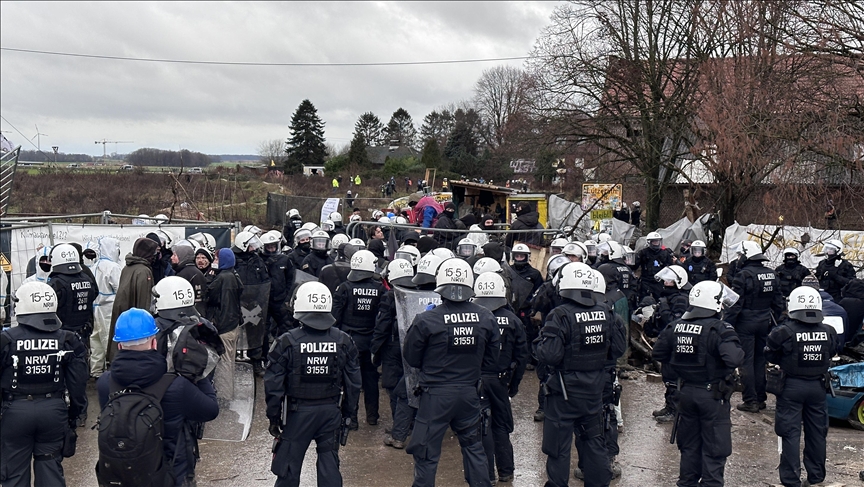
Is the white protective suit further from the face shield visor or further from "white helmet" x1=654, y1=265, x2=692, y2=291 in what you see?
"white helmet" x1=654, y1=265, x2=692, y2=291

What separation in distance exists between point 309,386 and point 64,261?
426cm

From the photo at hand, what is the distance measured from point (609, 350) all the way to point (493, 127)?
208 ft

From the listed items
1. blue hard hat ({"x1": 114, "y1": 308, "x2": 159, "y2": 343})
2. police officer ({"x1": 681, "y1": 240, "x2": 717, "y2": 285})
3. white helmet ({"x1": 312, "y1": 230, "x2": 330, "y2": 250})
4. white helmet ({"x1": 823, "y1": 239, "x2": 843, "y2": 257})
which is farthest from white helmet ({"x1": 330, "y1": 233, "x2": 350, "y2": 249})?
white helmet ({"x1": 823, "y1": 239, "x2": 843, "y2": 257})

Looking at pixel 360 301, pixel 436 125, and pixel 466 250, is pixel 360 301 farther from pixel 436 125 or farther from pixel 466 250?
pixel 436 125

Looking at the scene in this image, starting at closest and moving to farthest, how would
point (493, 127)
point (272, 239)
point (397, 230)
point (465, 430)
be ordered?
point (465, 430) → point (272, 239) → point (397, 230) → point (493, 127)

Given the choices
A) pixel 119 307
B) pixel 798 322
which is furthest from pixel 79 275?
pixel 798 322

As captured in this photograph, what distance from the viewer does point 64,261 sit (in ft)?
27.2

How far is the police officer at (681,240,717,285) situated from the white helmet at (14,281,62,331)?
31.7ft

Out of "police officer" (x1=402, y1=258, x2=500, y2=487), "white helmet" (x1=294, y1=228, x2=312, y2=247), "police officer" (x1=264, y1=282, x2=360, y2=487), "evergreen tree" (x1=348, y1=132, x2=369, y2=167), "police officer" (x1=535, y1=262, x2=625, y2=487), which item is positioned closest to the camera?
"police officer" (x1=264, y1=282, x2=360, y2=487)

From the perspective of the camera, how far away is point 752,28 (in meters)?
13.7

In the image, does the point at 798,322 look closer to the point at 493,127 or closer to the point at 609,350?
the point at 609,350

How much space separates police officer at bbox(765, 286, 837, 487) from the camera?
23.0ft

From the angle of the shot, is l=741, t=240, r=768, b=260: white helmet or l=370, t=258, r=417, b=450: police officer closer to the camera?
l=370, t=258, r=417, b=450: police officer

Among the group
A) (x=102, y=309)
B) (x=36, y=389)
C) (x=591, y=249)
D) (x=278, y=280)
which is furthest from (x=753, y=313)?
(x=102, y=309)
